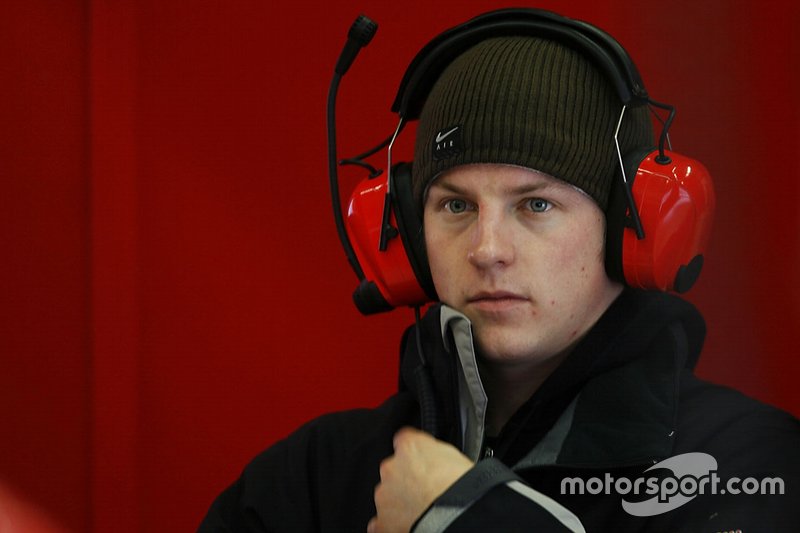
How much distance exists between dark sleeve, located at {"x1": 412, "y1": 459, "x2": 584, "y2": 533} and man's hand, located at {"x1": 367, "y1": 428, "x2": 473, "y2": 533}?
0.02 m

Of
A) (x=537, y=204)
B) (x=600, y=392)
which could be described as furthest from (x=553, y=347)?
(x=537, y=204)

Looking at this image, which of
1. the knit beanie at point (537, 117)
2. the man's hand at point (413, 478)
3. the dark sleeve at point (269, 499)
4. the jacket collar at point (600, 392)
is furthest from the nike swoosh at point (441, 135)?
the dark sleeve at point (269, 499)

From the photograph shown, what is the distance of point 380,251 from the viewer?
4.65ft

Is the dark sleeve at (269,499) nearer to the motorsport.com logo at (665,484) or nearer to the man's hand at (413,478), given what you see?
the man's hand at (413,478)

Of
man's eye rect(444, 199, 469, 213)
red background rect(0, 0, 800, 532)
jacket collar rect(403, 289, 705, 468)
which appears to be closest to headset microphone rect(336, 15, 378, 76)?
man's eye rect(444, 199, 469, 213)

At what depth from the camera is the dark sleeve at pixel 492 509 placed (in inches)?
42.1

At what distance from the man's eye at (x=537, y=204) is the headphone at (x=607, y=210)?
85mm

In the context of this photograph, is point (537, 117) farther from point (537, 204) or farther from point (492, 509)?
point (492, 509)

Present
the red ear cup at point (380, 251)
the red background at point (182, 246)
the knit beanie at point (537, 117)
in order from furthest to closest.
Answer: the red background at point (182, 246), the red ear cup at point (380, 251), the knit beanie at point (537, 117)

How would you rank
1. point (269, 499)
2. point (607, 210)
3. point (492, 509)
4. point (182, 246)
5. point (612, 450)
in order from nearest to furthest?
1. point (492, 509)
2. point (612, 450)
3. point (607, 210)
4. point (269, 499)
5. point (182, 246)

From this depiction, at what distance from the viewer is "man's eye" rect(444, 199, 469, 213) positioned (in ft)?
4.47

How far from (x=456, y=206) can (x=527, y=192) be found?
12 cm

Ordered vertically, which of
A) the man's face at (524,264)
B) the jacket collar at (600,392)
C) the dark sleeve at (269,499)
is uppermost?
the man's face at (524,264)

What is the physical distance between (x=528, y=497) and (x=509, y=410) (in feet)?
1.11
